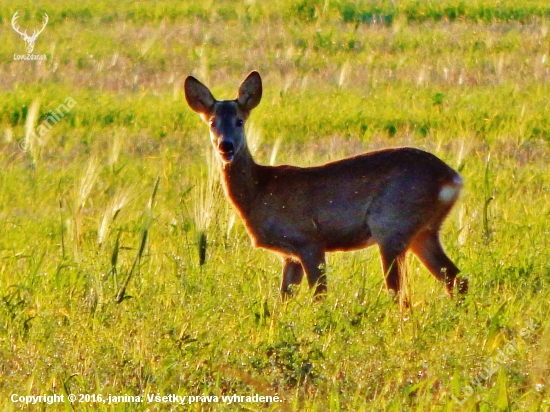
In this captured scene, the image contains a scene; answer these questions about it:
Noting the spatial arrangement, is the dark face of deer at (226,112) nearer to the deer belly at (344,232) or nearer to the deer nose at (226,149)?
the deer nose at (226,149)

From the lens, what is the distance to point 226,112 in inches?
288

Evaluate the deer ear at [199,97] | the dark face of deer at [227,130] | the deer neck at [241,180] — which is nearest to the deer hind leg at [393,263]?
the deer neck at [241,180]

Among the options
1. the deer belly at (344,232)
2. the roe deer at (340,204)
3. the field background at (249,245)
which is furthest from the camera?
the deer belly at (344,232)

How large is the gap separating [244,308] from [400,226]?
118 cm

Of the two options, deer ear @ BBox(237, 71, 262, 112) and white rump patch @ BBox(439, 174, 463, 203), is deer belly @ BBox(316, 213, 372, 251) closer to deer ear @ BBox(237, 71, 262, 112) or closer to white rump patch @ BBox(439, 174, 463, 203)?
white rump patch @ BBox(439, 174, 463, 203)

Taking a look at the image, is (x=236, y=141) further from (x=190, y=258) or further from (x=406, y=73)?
(x=406, y=73)

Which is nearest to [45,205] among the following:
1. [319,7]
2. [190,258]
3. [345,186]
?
[190,258]

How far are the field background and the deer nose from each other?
15 cm

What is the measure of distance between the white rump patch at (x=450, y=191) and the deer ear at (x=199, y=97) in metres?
1.65

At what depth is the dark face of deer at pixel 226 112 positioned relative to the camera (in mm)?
7090

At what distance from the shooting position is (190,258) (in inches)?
278

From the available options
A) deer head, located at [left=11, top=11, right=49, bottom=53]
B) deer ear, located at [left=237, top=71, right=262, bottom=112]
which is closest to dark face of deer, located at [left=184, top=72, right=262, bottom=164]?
deer ear, located at [left=237, top=71, right=262, bottom=112]

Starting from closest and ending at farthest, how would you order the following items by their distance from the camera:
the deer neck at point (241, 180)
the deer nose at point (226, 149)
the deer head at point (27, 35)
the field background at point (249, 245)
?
the field background at point (249, 245)
the deer nose at point (226, 149)
the deer neck at point (241, 180)
the deer head at point (27, 35)

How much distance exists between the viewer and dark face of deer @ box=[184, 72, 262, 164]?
23.3ft
